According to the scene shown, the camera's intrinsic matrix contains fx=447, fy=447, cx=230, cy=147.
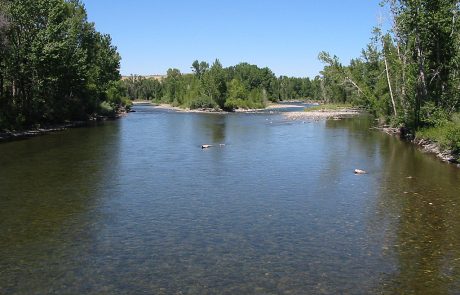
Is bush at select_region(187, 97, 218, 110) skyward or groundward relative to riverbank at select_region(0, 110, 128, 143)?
skyward

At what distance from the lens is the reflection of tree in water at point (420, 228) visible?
13148mm

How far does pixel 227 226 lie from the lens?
18.3 metres

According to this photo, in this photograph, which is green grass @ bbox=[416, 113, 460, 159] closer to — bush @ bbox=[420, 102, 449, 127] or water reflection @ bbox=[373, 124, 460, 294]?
bush @ bbox=[420, 102, 449, 127]

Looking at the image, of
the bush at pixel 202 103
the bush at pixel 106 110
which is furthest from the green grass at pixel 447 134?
the bush at pixel 202 103

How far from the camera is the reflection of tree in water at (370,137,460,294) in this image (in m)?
13.1

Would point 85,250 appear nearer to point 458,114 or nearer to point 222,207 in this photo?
point 222,207

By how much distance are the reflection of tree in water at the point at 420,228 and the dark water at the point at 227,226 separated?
0.23 ft

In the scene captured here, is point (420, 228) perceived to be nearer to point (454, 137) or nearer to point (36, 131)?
point (454, 137)

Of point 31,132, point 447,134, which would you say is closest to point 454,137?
point 447,134

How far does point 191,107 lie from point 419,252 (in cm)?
13441

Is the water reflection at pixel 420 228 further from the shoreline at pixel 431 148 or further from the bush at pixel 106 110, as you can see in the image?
the bush at pixel 106 110

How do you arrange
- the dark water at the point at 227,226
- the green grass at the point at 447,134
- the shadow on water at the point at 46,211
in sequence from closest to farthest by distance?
the dark water at the point at 227,226, the shadow on water at the point at 46,211, the green grass at the point at 447,134

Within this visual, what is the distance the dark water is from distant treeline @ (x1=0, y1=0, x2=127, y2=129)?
913 inches

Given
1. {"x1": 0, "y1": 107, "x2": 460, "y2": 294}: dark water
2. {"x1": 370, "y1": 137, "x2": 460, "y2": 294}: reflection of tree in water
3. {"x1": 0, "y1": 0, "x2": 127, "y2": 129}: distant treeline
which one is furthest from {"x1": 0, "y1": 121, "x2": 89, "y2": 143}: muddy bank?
{"x1": 370, "y1": 137, "x2": 460, "y2": 294}: reflection of tree in water
